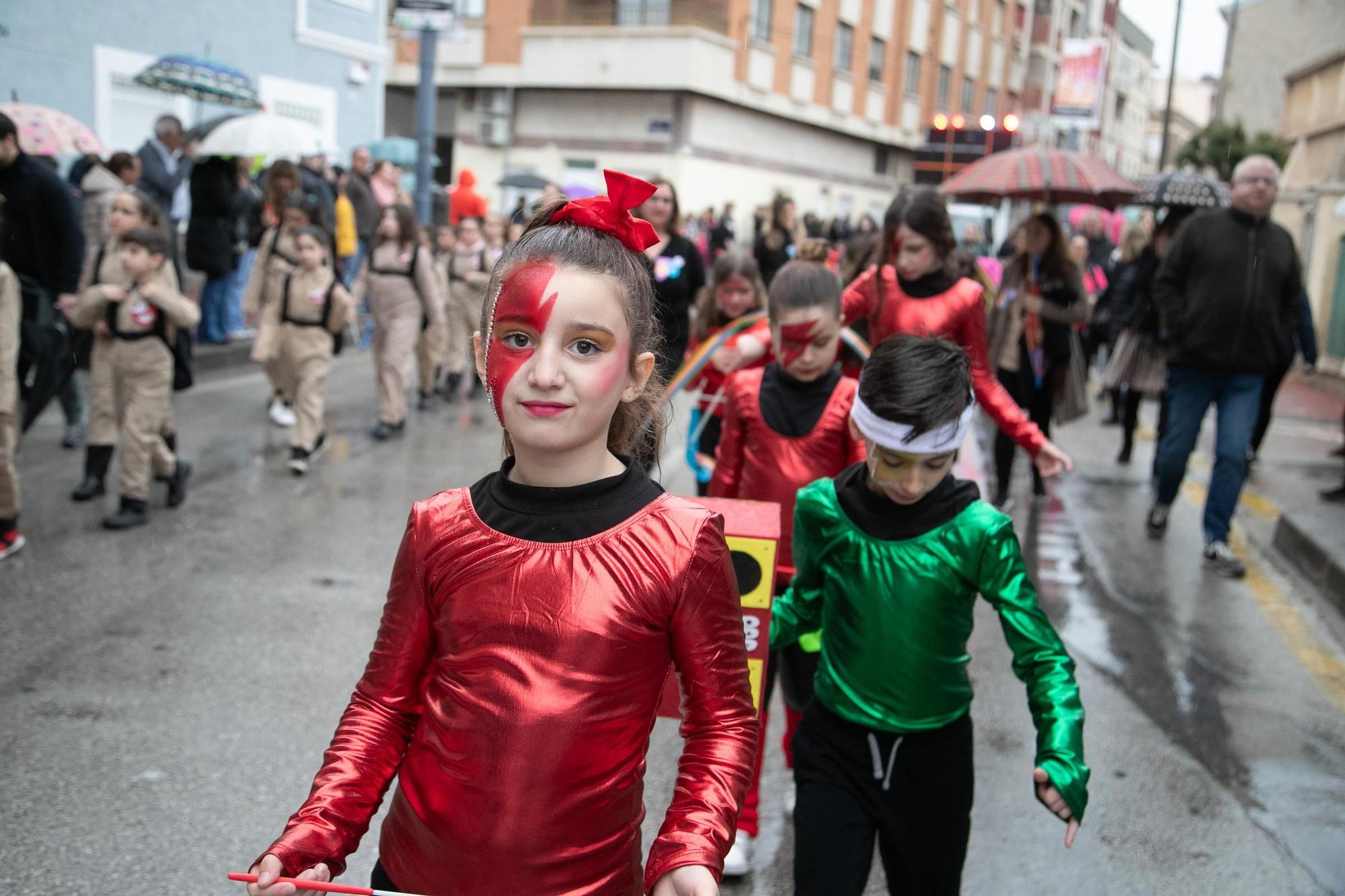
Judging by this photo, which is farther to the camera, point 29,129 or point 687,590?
point 29,129

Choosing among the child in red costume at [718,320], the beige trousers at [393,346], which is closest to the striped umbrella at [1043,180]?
the child in red costume at [718,320]

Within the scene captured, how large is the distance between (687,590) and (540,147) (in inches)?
1400

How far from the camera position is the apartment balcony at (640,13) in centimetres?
3428

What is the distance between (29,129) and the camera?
9.03m

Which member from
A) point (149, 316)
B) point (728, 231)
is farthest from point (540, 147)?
point (149, 316)

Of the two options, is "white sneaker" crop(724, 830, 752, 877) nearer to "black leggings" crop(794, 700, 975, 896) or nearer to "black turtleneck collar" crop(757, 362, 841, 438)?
"black leggings" crop(794, 700, 975, 896)

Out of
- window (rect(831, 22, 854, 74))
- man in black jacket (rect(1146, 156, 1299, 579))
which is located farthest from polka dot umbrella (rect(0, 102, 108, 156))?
window (rect(831, 22, 854, 74))

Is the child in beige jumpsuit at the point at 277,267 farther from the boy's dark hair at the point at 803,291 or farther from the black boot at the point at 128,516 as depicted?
the boy's dark hair at the point at 803,291

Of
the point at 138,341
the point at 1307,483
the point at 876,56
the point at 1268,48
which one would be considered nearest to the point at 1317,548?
the point at 1307,483

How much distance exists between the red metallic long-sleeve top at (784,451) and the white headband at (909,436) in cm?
90

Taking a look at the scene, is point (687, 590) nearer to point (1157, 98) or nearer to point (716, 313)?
point (716, 313)

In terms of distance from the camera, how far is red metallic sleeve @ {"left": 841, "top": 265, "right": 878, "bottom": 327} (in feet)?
17.3

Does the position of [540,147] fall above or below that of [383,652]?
above

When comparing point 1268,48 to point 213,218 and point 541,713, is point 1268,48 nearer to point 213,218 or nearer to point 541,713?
point 213,218
